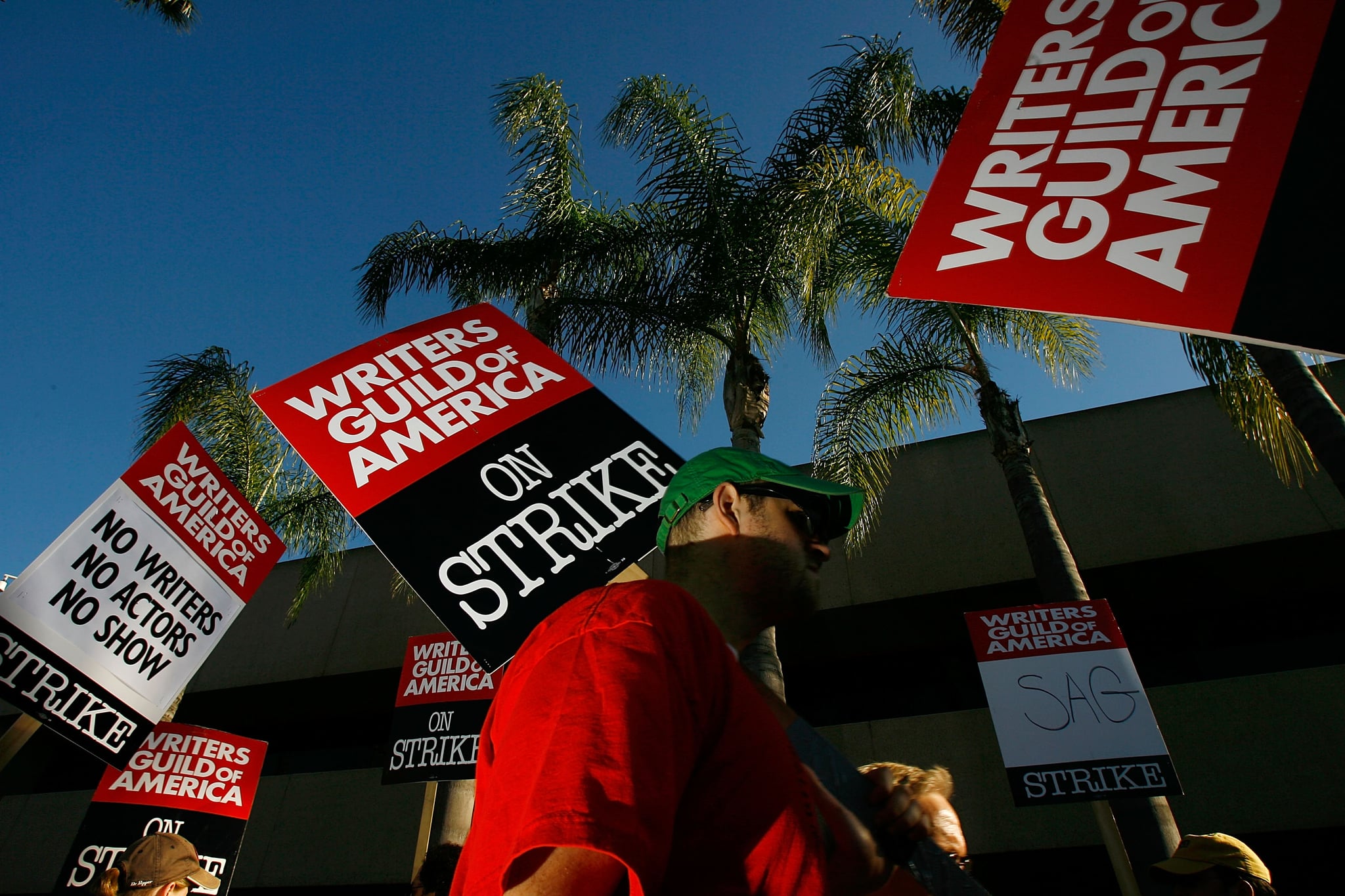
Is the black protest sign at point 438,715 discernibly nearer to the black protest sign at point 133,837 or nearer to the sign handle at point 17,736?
the black protest sign at point 133,837

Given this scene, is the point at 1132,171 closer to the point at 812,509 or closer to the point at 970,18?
the point at 812,509

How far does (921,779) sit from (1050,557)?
18.7 feet

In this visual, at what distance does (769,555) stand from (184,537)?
5.03 m

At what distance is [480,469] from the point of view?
2.54 meters

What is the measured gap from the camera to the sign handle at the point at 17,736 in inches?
166

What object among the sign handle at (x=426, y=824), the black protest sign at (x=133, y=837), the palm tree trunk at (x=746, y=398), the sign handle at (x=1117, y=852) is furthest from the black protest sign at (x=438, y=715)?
the sign handle at (x=1117, y=852)

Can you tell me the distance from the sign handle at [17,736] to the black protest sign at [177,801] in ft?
4.49

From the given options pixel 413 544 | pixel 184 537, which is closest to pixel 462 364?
pixel 413 544

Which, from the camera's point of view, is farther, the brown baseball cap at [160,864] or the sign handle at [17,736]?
the sign handle at [17,736]

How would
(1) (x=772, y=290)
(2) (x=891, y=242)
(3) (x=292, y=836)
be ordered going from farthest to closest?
(3) (x=292, y=836)
(1) (x=772, y=290)
(2) (x=891, y=242)

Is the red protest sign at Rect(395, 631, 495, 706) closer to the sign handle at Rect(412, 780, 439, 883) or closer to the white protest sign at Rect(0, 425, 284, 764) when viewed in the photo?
the sign handle at Rect(412, 780, 439, 883)

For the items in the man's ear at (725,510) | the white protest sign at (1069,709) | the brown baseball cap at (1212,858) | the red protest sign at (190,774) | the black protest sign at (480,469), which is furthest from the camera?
the red protest sign at (190,774)

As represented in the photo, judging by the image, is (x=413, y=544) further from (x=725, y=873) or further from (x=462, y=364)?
(x=725, y=873)

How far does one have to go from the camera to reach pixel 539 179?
10.1 meters
